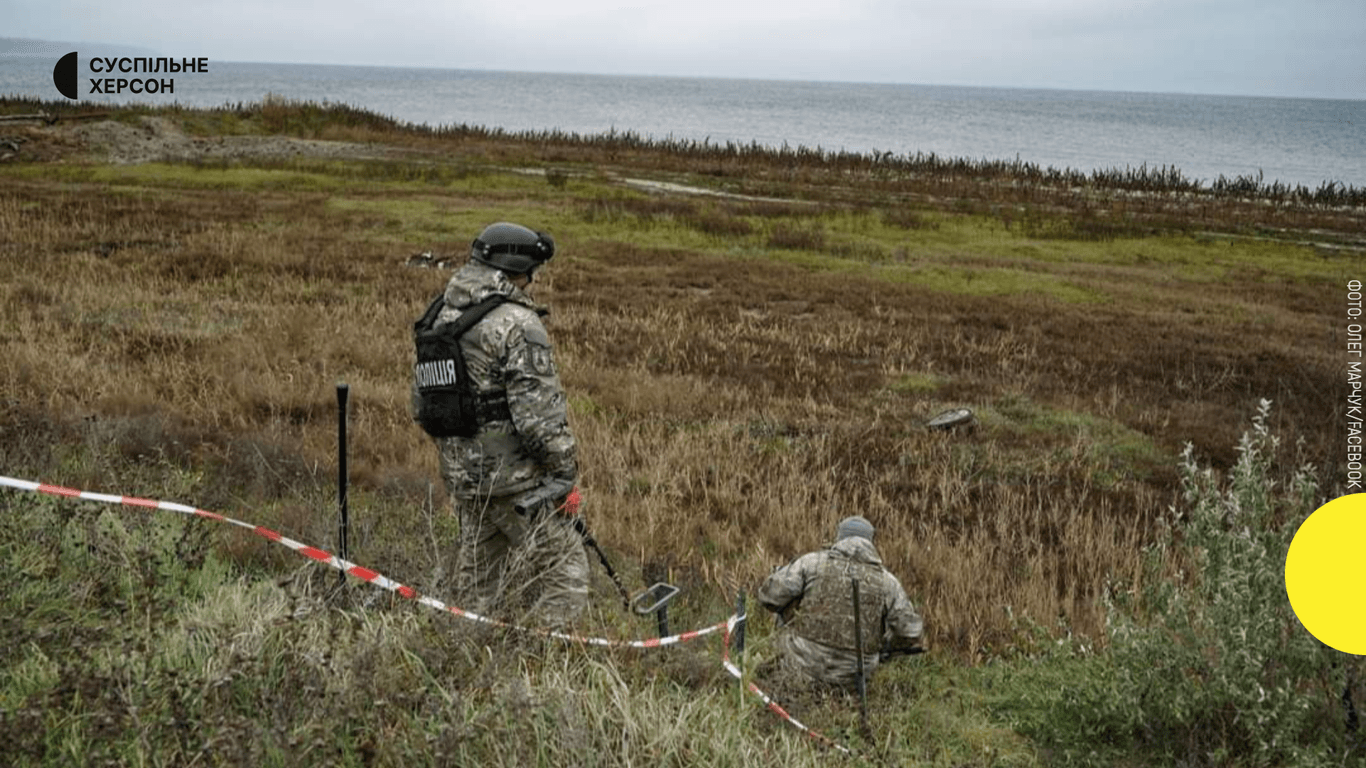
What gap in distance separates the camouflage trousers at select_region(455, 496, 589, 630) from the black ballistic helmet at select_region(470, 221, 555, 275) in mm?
1191

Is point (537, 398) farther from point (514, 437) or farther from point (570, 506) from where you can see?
point (570, 506)

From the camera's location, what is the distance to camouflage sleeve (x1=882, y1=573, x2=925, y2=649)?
522cm

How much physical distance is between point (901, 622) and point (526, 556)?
1.96 meters

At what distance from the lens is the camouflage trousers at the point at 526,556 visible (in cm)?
498

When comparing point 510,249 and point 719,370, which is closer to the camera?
point 510,249

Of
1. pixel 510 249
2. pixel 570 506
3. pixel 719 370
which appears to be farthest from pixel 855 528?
pixel 719 370

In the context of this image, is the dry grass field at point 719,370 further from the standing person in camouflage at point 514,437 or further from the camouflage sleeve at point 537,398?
the camouflage sleeve at point 537,398

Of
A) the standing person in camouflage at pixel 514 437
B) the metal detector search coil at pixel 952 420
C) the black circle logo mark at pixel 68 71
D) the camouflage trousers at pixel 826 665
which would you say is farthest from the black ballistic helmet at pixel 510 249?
the black circle logo mark at pixel 68 71

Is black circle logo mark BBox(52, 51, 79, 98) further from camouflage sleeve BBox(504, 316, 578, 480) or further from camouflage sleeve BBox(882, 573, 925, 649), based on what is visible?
camouflage sleeve BBox(882, 573, 925, 649)

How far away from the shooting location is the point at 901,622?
5.23 m

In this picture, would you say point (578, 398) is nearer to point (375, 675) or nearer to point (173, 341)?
point (173, 341)

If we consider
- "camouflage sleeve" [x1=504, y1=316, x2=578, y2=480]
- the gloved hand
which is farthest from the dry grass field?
"camouflage sleeve" [x1=504, y1=316, x2=578, y2=480]

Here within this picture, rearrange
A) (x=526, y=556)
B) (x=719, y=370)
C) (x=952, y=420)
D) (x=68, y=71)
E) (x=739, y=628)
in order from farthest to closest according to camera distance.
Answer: (x=68, y=71)
(x=719, y=370)
(x=952, y=420)
(x=526, y=556)
(x=739, y=628)

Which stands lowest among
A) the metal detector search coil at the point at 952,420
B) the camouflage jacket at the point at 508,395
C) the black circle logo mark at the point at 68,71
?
the metal detector search coil at the point at 952,420
